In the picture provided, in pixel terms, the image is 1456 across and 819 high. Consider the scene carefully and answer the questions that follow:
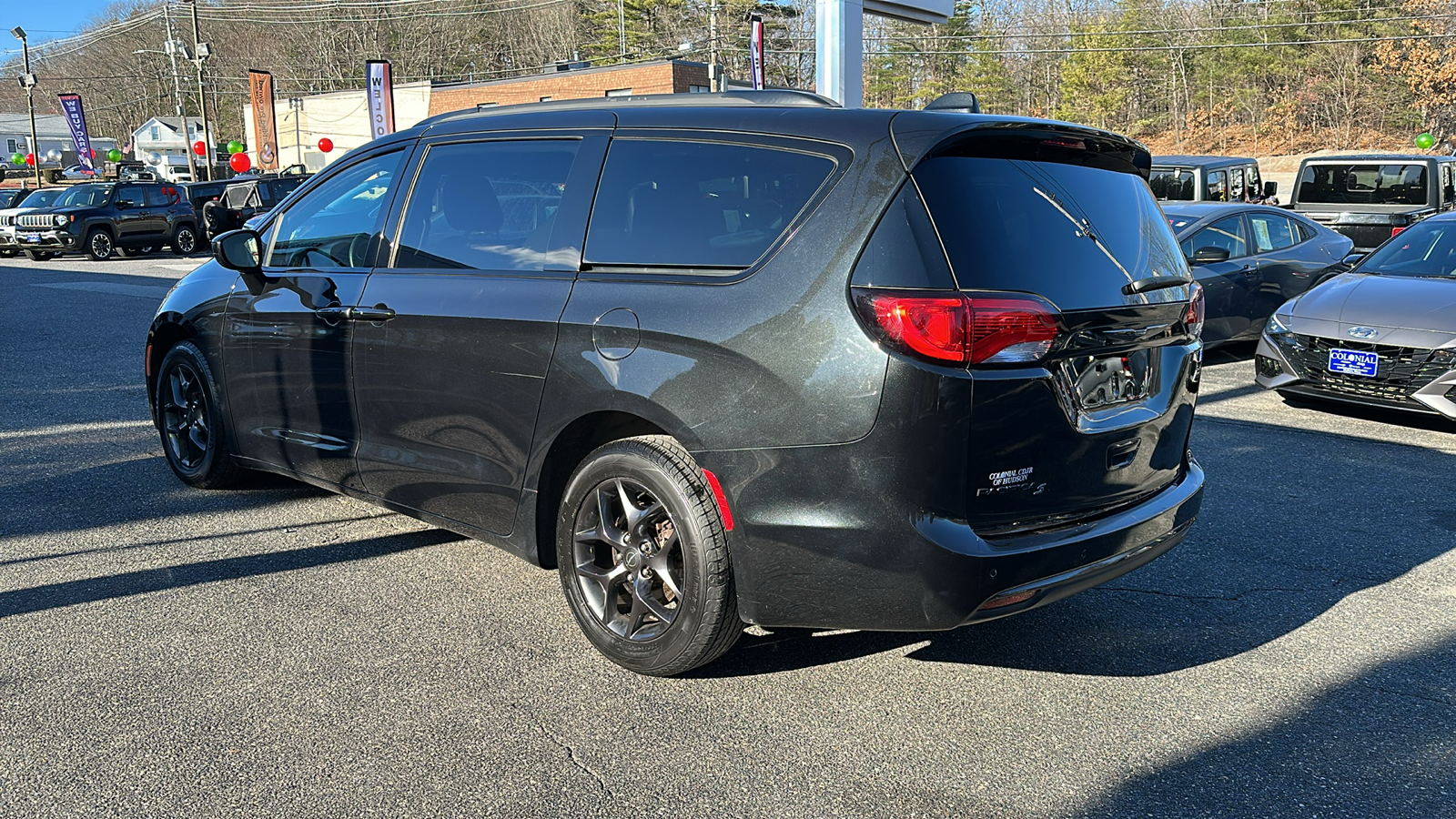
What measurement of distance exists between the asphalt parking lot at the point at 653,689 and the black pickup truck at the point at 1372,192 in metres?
11.6

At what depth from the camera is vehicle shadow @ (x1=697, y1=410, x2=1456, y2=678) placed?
387cm

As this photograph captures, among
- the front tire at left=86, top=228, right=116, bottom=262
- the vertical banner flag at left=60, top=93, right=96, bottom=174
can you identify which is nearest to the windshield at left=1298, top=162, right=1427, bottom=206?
the front tire at left=86, top=228, right=116, bottom=262

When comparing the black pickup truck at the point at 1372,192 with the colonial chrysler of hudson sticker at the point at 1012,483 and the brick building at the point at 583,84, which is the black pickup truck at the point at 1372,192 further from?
the brick building at the point at 583,84

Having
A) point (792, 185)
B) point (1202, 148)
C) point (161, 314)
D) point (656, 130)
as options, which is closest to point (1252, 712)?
point (792, 185)

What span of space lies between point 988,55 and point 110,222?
218 feet

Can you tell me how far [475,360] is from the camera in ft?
13.0

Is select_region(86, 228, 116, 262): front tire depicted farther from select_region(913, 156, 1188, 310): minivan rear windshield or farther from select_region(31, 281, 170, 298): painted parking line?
select_region(913, 156, 1188, 310): minivan rear windshield

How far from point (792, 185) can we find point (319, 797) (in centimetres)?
212

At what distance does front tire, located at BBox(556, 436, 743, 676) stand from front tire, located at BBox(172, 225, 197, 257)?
26147 mm

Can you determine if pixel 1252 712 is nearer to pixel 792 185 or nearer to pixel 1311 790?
pixel 1311 790

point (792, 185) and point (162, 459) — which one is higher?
point (792, 185)

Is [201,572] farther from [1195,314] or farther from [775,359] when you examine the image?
[1195,314]

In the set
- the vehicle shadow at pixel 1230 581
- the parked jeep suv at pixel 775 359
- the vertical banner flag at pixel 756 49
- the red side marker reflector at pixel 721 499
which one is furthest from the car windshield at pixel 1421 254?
the vertical banner flag at pixel 756 49

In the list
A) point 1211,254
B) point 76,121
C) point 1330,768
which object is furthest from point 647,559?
point 76,121
